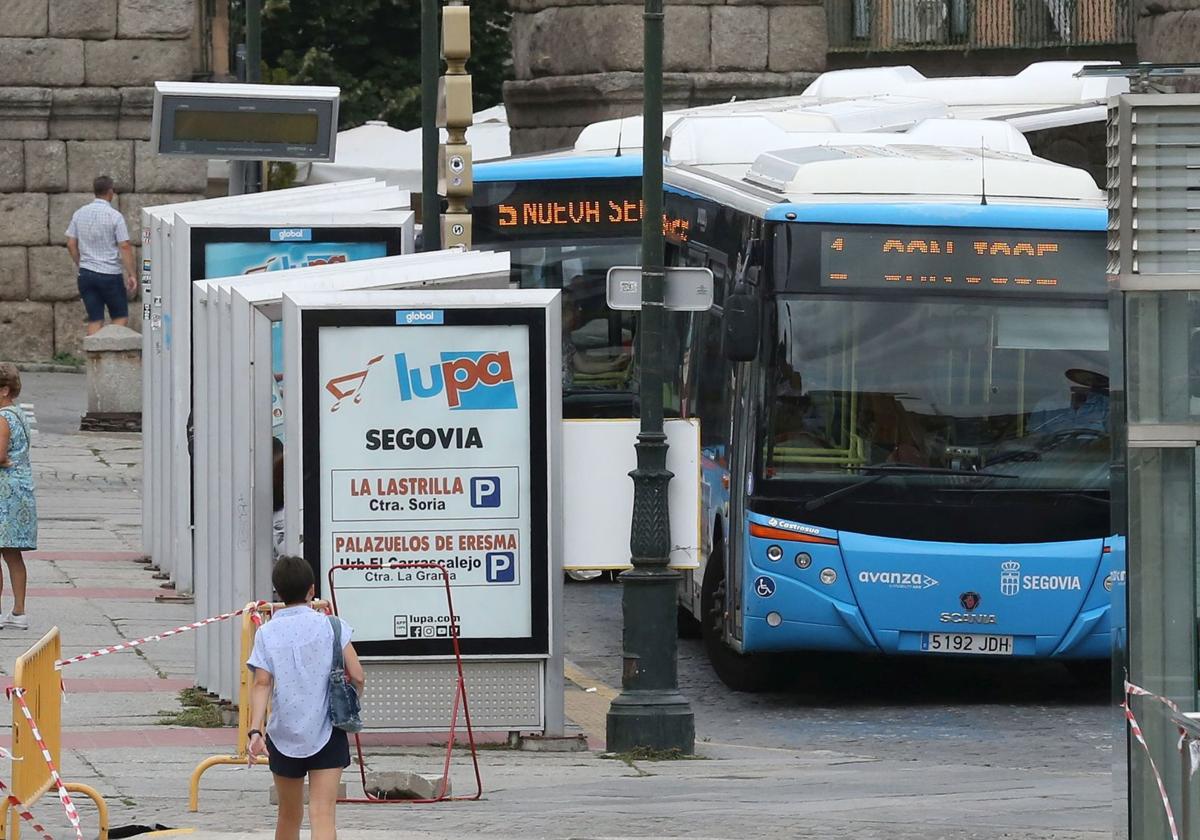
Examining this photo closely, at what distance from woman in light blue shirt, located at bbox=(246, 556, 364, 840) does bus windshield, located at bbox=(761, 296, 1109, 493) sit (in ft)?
16.7

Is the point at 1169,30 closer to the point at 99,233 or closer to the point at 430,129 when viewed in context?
the point at 430,129

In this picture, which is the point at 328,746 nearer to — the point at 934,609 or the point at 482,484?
the point at 482,484

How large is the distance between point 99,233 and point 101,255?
0.76ft

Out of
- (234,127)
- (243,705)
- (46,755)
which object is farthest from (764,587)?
(234,127)

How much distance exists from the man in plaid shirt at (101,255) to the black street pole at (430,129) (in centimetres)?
794

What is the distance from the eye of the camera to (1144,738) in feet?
25.2

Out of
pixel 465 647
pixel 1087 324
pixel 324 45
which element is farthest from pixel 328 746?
pixel 324 45

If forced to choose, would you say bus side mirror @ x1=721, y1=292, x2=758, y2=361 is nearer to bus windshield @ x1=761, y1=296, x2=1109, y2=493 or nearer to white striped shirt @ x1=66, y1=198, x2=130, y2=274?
bus windshield @ x1=761, y1=296, x2=1109, y2=493

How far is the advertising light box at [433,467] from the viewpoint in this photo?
35.8 ft

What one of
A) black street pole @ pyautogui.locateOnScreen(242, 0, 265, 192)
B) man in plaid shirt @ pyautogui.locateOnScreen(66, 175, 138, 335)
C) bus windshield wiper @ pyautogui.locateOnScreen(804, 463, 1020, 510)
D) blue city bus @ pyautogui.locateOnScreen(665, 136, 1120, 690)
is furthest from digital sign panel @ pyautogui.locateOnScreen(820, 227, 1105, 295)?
man in plaid shirt @ pyautogui.locateOnScreen(66, 175, 138, 335)

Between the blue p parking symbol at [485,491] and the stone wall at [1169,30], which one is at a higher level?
the stone wall at [1169,30]

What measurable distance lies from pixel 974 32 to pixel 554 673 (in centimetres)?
1735

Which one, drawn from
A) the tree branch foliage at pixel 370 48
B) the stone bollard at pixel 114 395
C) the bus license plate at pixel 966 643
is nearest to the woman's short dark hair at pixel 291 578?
the bus license plate at pixel 966 643

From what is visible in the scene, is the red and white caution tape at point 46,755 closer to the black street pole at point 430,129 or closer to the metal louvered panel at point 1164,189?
the metal louvered panel at point 1164,189
